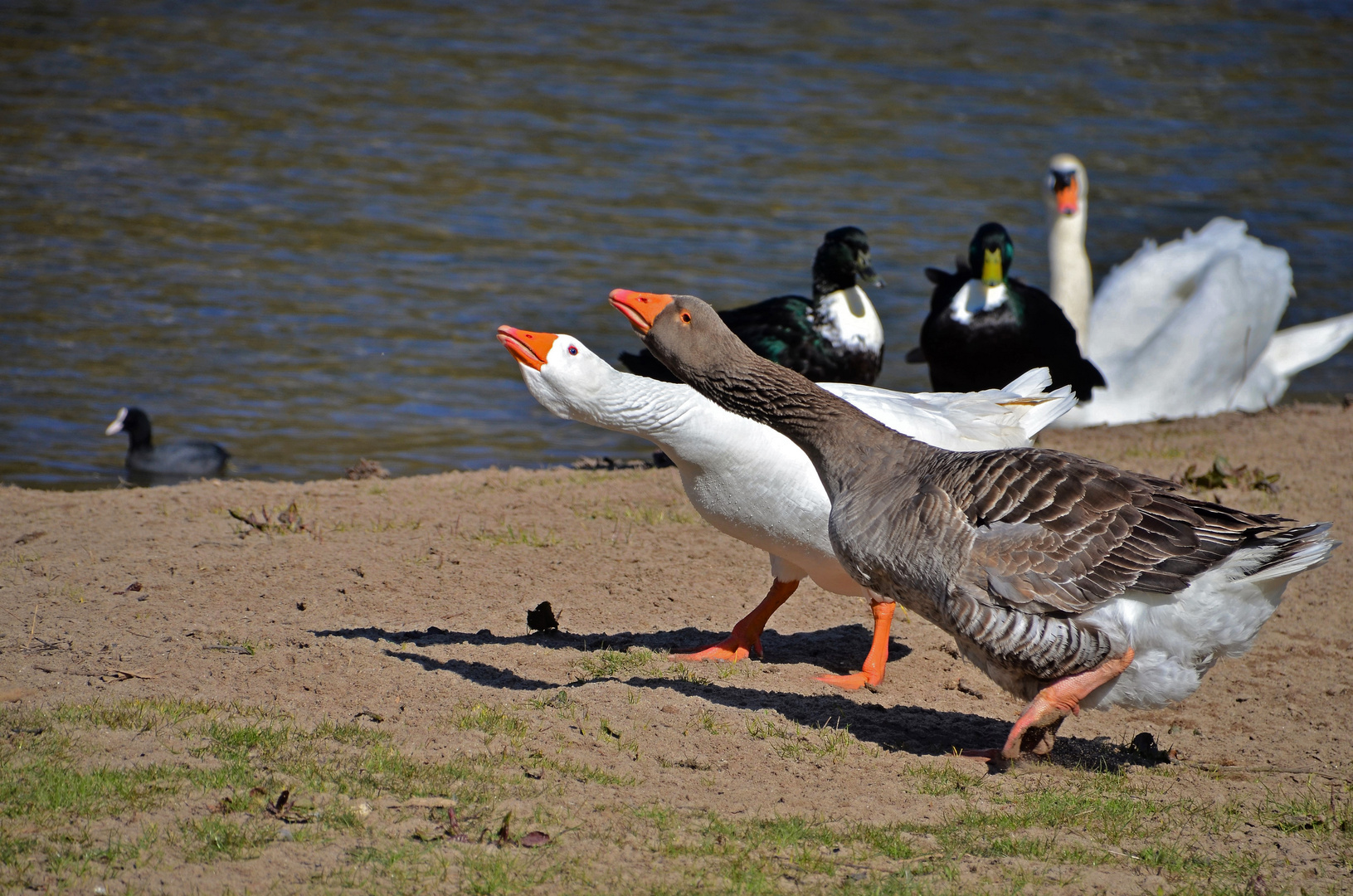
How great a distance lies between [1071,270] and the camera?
42.1ft

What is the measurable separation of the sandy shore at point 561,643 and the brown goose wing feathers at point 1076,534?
0.80 m

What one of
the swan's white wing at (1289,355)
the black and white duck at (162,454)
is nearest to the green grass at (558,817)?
the black and white duck at (162,454)

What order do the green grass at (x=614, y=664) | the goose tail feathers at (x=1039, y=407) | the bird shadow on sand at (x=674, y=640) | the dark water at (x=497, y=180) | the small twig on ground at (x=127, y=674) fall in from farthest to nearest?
1. the dark water at (x=497, y=180)
2. the goose tail feathers at (x=1039, y=407)
3. the bird shadow on sand at (x=674, y=640)
4. the green grass at (x=614, y=664)
5. the small twig on ground at (x=127, y=674)

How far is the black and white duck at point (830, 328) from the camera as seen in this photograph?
10.0 m

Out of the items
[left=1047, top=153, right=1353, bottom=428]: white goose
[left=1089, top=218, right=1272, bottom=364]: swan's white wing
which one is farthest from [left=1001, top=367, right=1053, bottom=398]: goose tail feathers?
[left=1089, top=218, right=1272, bottom=364]: swan's white wing

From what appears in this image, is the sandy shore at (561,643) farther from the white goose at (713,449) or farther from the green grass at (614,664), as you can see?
the white goose at (713,449)

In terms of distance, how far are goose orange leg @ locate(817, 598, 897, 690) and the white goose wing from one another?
858 mm

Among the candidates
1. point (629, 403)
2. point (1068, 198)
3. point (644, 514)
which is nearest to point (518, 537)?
point (644, 514)

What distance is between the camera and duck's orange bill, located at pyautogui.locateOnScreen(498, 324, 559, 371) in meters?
5.63

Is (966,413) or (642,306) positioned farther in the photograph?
(966,413)

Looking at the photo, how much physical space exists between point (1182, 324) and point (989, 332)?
361 cm

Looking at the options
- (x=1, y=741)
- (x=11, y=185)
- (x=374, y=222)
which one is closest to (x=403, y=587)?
(x=1, y=741)

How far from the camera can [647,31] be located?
1055 inches

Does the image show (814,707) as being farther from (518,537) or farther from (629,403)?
(518,537)
